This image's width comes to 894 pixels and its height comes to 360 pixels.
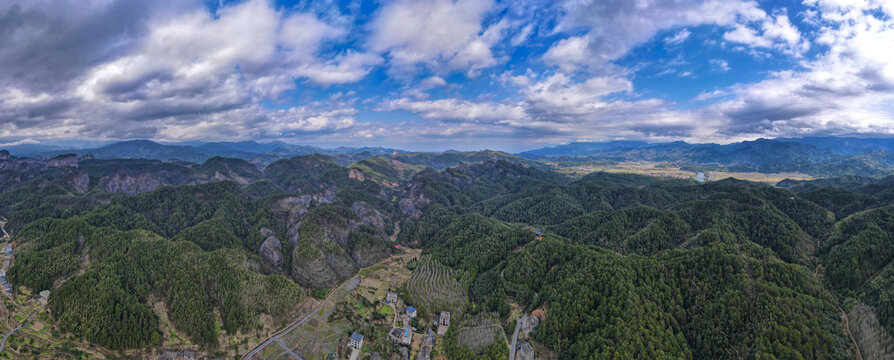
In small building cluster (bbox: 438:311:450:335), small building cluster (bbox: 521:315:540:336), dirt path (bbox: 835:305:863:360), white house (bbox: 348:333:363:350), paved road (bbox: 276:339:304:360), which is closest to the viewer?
dirt path (bbox: 835:305:863:360)

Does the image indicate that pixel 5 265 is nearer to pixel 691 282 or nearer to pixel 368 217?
pixel 368 217

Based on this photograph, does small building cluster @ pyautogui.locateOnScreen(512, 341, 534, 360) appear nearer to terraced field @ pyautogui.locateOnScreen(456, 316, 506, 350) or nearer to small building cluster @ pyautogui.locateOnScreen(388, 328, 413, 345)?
terraced field @ pyautogui.locateOnScreen(456, 316, 506, 350)

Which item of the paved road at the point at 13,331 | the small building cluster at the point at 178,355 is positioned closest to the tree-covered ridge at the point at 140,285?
the small building cluster at the point at 178,355

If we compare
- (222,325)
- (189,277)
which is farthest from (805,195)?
(189,277)

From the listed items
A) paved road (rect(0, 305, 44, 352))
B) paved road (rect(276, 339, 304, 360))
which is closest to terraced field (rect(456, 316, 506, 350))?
paved road (rect(276, 339, 304, 360))

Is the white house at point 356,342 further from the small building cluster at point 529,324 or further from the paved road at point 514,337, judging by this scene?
the small building cluster at point 529,324

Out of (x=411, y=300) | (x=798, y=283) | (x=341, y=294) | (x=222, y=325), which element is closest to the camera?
(x=798, y=283)

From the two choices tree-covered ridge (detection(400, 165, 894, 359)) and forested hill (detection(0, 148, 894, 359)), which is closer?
tree-covered ridge (detection(400, 165, 894, 359))

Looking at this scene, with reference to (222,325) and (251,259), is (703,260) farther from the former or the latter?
(251,259)
